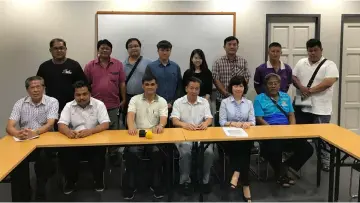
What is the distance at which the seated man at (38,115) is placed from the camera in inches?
125

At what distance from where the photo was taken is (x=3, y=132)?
4844 millimetres

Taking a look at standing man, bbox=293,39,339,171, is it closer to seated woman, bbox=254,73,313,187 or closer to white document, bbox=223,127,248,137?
seated woman, bbox=254,73,313,187

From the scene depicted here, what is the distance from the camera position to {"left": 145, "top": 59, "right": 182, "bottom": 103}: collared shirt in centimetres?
398

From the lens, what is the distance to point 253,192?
133 inches

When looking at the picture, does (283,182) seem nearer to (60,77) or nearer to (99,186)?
(99,186)

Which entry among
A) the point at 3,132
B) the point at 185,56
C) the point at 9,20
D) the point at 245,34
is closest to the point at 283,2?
the point at 245,34

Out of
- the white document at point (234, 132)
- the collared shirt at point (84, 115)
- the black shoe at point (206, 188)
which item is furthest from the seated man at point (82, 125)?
the white document at point (234, 132)

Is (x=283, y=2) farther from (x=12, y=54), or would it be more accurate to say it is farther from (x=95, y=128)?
(x=12, y=54)

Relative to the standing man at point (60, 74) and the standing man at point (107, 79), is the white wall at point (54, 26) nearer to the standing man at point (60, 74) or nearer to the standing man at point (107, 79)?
the standing man at point (107, 79)

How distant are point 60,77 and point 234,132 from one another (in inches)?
78.3

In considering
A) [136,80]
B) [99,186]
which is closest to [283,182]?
[99,186]

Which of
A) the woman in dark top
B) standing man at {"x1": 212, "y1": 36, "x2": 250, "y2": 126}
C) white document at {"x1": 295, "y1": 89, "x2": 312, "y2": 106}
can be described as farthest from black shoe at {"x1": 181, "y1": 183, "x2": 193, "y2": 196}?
white document at {"x1": 295, "y1": 89, "x2": 312, "y2": 106}

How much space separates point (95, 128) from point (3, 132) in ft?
7.87

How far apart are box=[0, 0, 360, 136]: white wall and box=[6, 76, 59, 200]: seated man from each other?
1510 millimetres
